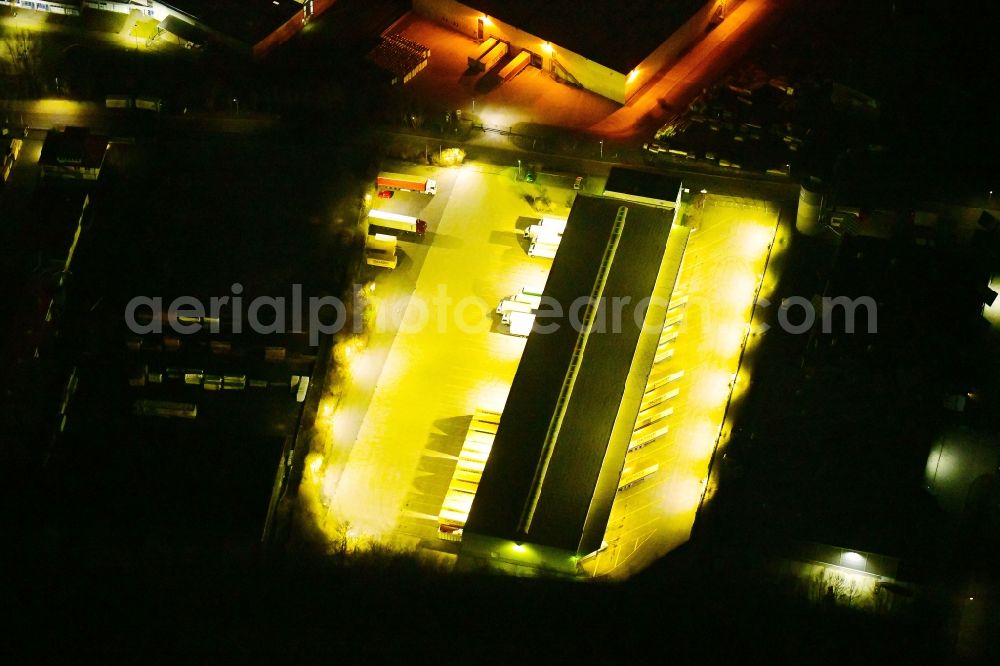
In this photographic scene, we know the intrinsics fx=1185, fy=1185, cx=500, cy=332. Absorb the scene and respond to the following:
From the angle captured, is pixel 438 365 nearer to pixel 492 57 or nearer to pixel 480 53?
pixel 492 57

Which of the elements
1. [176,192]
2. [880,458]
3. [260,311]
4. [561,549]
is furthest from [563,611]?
[176,192]

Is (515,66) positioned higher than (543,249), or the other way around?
(515,66)

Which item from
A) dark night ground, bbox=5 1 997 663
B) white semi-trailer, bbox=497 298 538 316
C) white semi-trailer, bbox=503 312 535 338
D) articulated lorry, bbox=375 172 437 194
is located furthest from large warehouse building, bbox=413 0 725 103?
dark night ground, bbox=5 1 997 663

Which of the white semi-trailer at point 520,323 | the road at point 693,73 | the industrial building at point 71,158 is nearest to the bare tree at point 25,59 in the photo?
the industrial building at point 71,158

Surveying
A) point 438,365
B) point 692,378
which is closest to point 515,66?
point 438,365

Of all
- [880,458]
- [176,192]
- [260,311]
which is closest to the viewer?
[880,458]

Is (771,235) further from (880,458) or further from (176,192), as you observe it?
(176,192)
